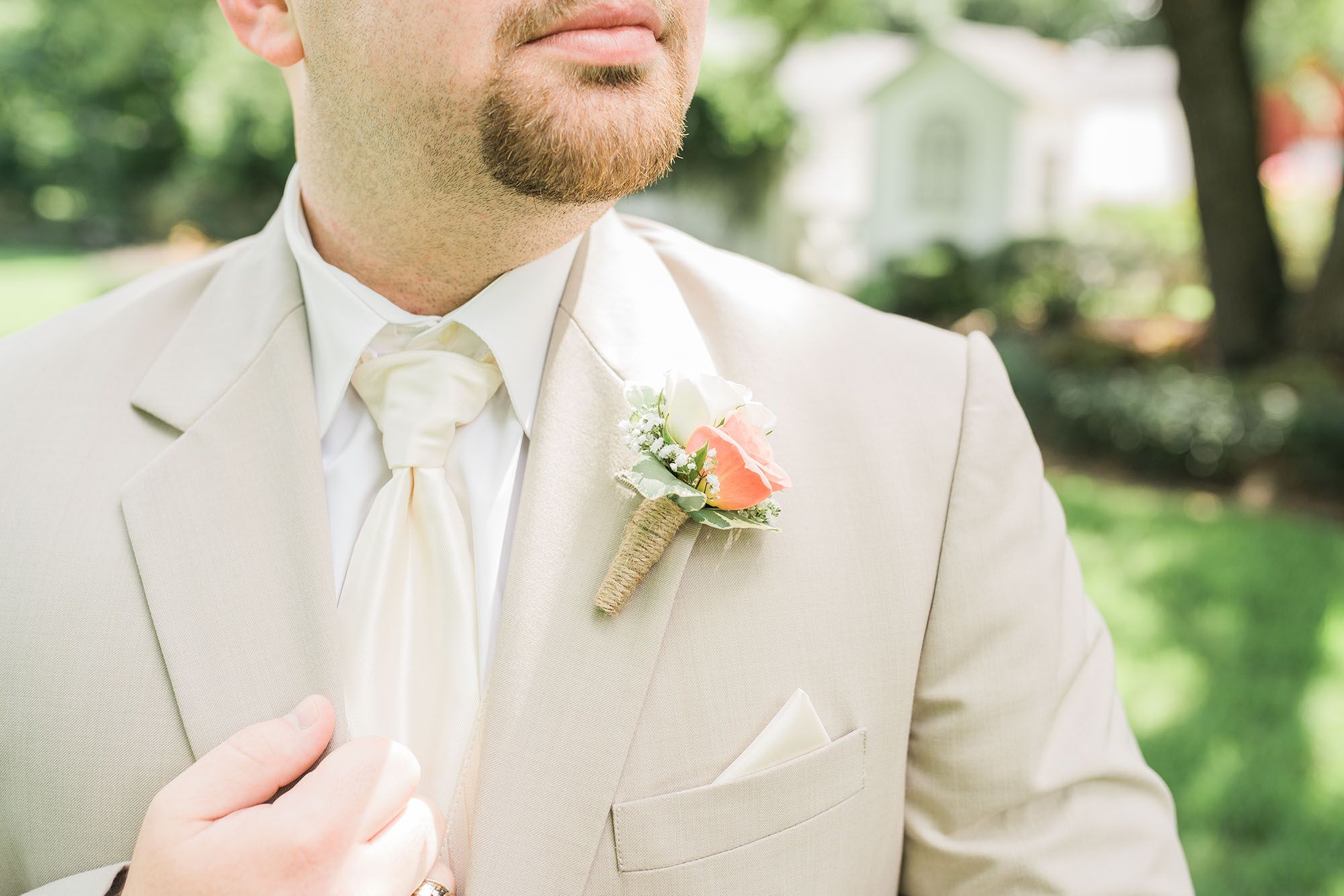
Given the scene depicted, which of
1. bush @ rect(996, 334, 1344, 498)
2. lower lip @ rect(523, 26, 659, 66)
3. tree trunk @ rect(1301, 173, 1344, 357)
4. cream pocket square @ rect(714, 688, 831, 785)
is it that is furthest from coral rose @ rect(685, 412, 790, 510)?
tree trunk @ rect(1301, 173, 1344, 357)

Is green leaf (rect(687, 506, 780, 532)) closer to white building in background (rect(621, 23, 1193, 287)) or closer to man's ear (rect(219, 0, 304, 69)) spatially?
man's ear (rect(219, 0, 304, 69))

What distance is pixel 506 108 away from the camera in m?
1.38

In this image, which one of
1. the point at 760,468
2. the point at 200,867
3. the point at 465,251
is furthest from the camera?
the point at 465,251

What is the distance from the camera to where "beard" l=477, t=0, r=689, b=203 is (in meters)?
1.37

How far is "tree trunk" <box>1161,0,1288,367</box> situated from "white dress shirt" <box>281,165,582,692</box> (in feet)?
26.9

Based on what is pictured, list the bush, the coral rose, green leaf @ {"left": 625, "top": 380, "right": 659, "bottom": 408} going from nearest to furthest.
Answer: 1. the coral rose
2. green leaf @ {"left": 625, "top": 380, "right": 659, "bottom": 408}
3. the bush

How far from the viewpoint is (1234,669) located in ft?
14.8

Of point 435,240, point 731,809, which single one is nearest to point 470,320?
point 435,240

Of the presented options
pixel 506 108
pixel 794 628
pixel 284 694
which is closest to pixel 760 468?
pixel 794 628

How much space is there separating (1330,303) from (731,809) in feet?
28.3

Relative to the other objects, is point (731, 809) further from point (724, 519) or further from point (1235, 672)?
point (1235, 672)

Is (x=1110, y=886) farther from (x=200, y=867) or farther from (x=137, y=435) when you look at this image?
(x=137, y=435)

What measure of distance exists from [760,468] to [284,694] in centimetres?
70

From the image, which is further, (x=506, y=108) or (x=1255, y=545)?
(x=1255, y=545)
